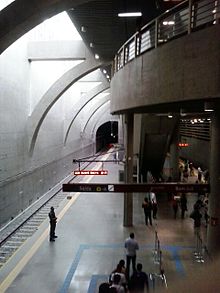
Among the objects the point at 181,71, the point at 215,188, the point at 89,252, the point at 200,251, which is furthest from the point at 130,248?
the point at 181,71

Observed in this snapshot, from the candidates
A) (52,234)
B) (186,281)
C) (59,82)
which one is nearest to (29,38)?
(59,82)

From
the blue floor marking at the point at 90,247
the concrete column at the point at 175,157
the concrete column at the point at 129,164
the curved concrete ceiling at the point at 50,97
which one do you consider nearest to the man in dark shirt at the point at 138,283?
the blue floor marking at the point at 90,247

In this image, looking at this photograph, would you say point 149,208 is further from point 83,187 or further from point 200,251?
point 83,187

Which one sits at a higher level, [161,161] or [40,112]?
[40,112]

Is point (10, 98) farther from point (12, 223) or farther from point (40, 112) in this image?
point (12, 223)

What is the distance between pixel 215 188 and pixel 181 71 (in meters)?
3.43

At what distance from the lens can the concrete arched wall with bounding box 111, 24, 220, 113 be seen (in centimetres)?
688

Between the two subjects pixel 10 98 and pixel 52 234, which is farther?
pixel 10 98

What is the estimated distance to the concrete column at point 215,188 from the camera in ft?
30.7

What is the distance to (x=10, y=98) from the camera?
17859 millimetres

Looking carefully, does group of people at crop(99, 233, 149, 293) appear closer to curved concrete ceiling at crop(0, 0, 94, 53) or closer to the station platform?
the station platform

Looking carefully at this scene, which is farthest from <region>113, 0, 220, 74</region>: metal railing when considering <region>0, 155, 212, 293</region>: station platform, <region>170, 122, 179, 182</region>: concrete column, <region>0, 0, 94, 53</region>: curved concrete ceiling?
<region>170, 122, 179, 182</region>: concrete column

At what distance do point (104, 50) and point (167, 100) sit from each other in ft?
43.6

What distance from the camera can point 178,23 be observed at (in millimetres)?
8977
